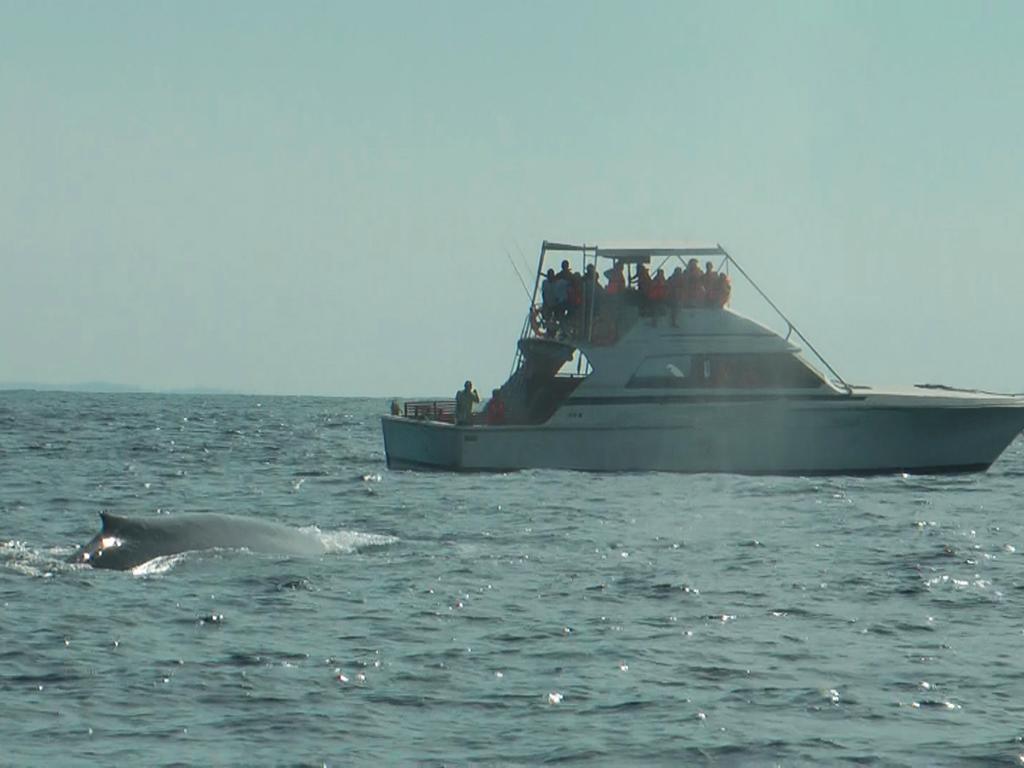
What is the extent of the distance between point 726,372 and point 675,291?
6.41 ft

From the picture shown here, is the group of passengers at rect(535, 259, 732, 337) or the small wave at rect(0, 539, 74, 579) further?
the group of passengers at rect(535, 259, 732, 337)

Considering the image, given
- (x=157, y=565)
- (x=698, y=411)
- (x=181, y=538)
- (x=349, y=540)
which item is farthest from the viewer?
(x=698, y=411)

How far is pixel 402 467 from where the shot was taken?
37.7m

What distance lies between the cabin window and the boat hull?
1.39 ft

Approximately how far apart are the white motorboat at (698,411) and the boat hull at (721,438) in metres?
0.02

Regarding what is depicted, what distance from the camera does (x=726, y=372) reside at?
34094 millimetres

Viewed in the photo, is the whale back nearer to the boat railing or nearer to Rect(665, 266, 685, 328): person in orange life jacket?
Rect(665, 266, 685, 328): person in orange life jacket

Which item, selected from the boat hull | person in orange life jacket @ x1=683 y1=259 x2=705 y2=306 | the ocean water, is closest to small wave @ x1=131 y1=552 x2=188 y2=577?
the ocean water

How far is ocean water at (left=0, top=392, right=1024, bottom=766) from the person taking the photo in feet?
38.1

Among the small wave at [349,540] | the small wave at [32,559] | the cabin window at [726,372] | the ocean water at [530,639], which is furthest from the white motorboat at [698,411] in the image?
the small wave at [32,559]

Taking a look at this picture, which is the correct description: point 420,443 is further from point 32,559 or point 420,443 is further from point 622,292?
point 32,559

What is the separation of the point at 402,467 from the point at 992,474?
1337 cm

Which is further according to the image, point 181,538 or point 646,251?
point 646,251

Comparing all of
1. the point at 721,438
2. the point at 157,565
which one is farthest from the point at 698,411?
the point at 157,565
